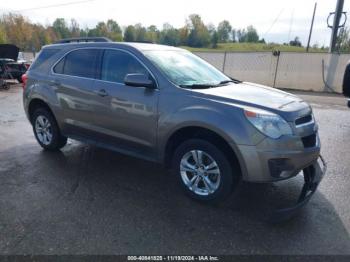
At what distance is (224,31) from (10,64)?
317ft

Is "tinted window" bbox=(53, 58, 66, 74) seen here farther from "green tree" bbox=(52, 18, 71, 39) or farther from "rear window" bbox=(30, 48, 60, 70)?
"green tree" bbox=(52, 18, 71, 39)

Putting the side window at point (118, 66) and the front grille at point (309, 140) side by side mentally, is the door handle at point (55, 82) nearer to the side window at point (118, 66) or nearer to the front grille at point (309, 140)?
the side window at point (118, 66)

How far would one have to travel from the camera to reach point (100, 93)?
4.16m

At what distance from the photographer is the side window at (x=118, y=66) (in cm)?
395

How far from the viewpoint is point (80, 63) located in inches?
180

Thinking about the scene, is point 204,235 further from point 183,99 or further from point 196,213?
point 183,99

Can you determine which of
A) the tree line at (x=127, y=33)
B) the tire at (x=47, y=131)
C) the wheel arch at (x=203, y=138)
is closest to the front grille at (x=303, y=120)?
the wheel arch at (x=203, y=138)

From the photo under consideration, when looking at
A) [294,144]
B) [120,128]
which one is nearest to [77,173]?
[120,128]

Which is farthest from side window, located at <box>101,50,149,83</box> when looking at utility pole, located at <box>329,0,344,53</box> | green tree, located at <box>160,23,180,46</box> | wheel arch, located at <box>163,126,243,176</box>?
green tree, located at <box>160,23,180,46</box>

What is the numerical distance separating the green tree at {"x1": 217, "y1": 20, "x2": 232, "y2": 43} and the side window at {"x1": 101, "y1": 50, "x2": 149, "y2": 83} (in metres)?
96.9

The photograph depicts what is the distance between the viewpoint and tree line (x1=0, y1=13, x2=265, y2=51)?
176 feet

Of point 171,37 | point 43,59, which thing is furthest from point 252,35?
point 43,59

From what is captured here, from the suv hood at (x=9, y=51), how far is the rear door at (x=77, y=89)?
11.5 meters

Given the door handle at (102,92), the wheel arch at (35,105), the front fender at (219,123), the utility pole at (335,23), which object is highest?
the utility pole at (335,23)
